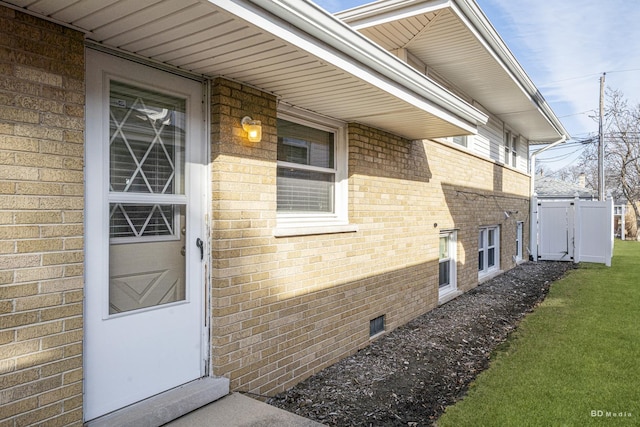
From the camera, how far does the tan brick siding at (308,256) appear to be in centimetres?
357

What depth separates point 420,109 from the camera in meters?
4.56

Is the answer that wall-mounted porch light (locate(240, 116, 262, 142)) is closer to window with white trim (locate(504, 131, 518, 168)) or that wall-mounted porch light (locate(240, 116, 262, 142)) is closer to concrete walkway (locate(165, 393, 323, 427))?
concrete walkway (locate(165, 393, 323, 427))

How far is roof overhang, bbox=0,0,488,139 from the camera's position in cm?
238

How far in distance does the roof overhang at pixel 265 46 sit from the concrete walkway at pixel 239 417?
2588mm

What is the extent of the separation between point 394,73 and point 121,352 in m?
3.16

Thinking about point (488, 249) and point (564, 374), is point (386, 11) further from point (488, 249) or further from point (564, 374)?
point (488, 249)

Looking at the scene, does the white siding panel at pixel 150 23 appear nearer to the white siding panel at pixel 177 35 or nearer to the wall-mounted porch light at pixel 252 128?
the white siding panel at pixel 177 35

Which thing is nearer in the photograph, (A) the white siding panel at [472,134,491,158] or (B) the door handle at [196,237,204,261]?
(B) the door handle at [196,237,204,261]

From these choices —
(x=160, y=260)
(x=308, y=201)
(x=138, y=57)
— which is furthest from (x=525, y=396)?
(x=138, y=57)

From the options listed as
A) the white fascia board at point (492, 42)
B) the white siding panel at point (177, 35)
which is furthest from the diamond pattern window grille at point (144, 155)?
the white fascia board at point (492, 42)

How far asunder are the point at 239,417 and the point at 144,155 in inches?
80.3

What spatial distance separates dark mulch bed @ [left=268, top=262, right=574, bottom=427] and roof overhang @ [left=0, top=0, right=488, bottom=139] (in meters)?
2.86

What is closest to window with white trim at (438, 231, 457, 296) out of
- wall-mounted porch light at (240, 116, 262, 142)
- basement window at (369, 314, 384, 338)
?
basement window at (369, 314, 384, 338)

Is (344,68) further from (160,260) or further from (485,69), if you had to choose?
(485,69)
